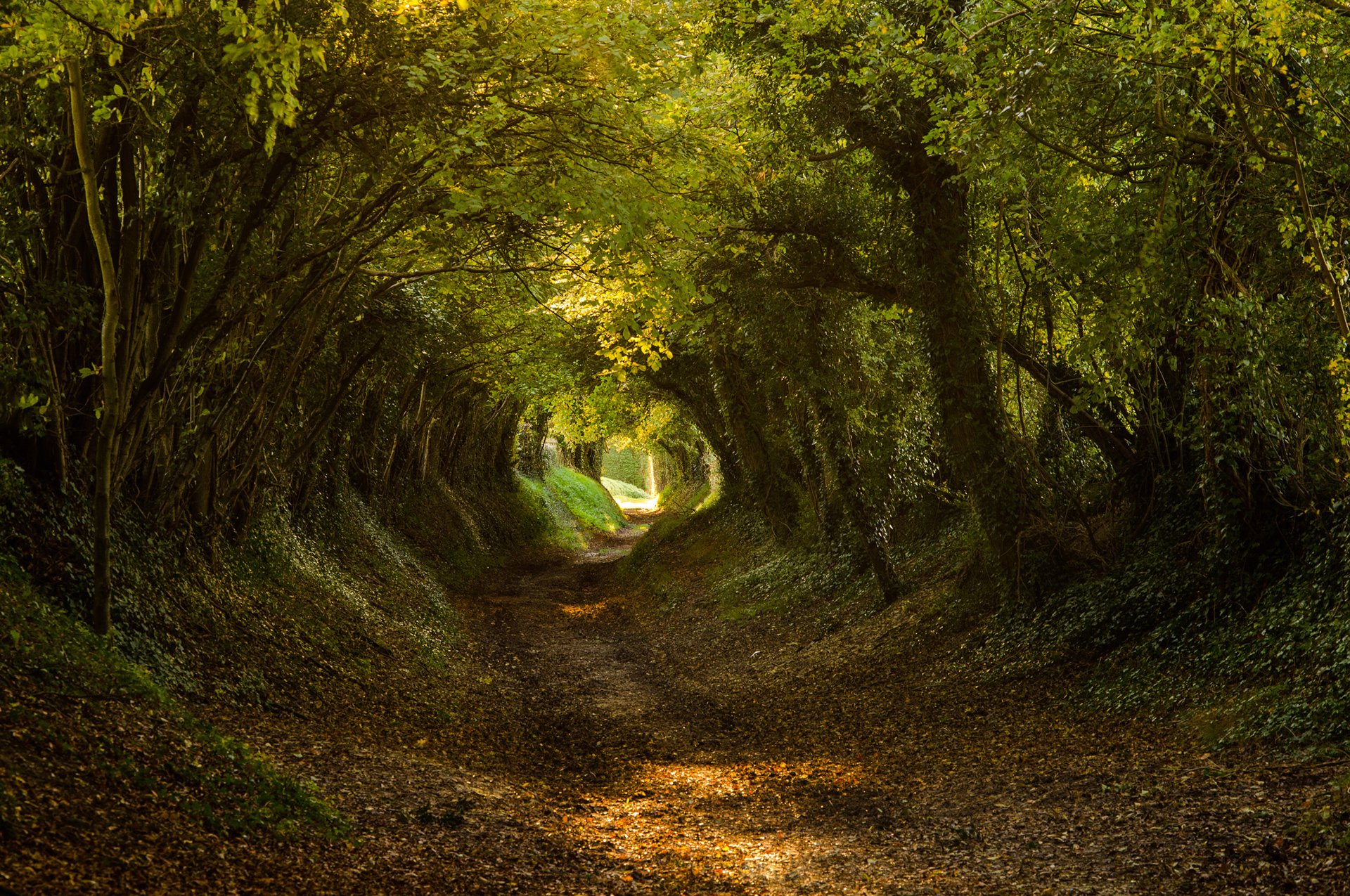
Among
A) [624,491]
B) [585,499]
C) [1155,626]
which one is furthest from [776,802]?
[624,491]

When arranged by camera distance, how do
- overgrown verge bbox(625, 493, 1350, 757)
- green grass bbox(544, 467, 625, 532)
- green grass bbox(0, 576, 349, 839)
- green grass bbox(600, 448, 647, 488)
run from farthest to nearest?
1. green grass bbox(600, 448, 647, 488)
2. green grass bbox(544, 467, 625, 532)
3. overgrown verge bbox(625, 493, 1350, 757)
4. green grass bbox(0, 576, 349, 839)

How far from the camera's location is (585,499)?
2159 inches

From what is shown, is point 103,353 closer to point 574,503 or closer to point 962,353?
point 962,353

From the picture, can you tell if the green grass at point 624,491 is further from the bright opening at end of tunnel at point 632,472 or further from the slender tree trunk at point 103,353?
the slender tree trunk at point 103,353

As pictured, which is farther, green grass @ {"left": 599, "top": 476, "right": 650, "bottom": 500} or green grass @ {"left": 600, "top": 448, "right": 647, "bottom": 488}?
green grass @ {"left": 600, "top": 448, "right": 647, "bottom": 488}

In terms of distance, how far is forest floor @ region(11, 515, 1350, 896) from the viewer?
18.9ft

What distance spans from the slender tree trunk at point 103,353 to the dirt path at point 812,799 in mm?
1796

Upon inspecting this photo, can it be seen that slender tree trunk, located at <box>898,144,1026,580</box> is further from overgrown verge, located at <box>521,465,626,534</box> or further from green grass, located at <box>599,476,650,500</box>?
green grass, located at <box>599,476,650,500</box>

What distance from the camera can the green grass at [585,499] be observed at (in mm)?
50750

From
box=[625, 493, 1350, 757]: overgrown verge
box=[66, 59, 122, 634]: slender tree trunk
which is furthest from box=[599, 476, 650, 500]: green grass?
box=[66, 59, 122, 634]: slender tree trunk

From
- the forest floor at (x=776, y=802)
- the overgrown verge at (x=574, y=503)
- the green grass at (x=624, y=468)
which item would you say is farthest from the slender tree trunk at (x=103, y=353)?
the green grass at (x=624, y=468)

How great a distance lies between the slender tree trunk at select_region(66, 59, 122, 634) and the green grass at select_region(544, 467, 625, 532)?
40961 mm

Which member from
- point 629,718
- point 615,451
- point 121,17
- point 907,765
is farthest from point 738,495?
point 615,451

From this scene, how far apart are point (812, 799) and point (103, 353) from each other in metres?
7.18
